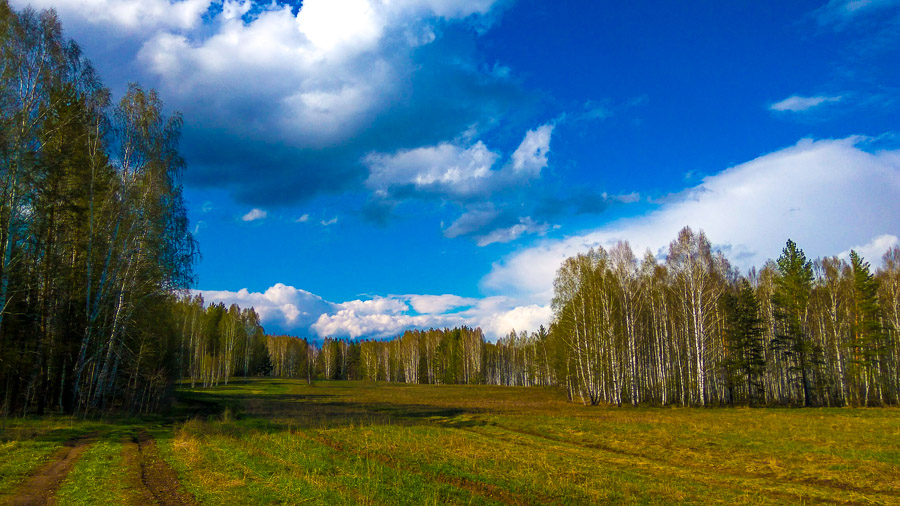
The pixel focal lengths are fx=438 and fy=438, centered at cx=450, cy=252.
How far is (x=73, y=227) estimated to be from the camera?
1070 inches

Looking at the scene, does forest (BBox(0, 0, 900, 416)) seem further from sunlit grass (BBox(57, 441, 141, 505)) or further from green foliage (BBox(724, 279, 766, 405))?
sunlit grass (BBox(57, 441, 141, 505))

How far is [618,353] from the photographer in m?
44.2

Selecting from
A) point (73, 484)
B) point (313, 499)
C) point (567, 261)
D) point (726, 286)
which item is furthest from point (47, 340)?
point (726, 286)

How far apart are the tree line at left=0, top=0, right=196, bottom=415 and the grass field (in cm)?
524

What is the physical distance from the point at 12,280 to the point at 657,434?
33819 millimetres

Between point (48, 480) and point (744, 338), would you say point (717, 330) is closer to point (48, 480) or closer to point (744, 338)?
point (744, 338)

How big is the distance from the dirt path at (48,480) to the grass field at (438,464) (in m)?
0.06

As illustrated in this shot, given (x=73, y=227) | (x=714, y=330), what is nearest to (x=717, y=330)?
(x=714, y=330)

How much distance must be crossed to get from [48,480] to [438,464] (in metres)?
10.6

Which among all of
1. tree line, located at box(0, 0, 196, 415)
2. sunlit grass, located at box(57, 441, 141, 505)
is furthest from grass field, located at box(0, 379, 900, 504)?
tree line, located at box(0, 0, 196, 415)

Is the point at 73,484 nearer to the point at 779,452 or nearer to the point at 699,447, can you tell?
the point at 699,447

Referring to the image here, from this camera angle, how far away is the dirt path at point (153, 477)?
33.7ft

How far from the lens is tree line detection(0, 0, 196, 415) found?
20.9 m

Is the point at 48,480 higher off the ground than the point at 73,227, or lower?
lower
